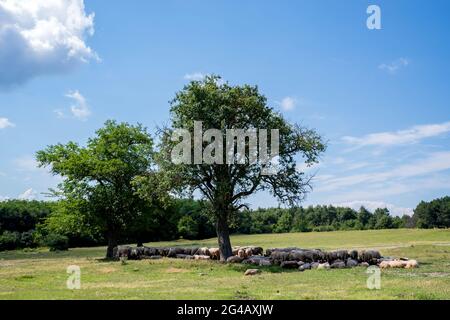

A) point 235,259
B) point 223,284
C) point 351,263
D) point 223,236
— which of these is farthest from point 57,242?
point 223,284

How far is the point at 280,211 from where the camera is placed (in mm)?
168250

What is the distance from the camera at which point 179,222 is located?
92688 millimetres

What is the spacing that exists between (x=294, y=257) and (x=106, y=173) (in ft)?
70.1

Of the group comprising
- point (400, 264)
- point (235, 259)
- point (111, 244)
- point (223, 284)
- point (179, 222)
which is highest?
point (179, 222)

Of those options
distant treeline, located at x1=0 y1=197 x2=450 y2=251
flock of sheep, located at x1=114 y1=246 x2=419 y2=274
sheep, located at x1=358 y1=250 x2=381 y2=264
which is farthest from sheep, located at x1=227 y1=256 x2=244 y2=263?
sheep, located at x1=358 y1=250 x2=381 y2=264

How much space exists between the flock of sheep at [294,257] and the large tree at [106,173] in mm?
3616

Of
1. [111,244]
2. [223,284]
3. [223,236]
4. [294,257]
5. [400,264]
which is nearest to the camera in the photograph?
[223,284]

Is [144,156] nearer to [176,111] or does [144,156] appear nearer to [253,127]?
[176,111]

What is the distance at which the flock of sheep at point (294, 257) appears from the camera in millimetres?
34719

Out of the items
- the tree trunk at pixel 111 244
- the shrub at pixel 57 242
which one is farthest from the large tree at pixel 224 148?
the shrub at pixel 57 242

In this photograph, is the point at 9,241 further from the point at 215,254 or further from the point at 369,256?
the point at 369,256

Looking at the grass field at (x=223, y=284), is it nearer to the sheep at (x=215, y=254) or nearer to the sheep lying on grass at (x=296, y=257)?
the sheep lying on grass at (x=296, y=257)

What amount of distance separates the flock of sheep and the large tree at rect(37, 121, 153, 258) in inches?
142
